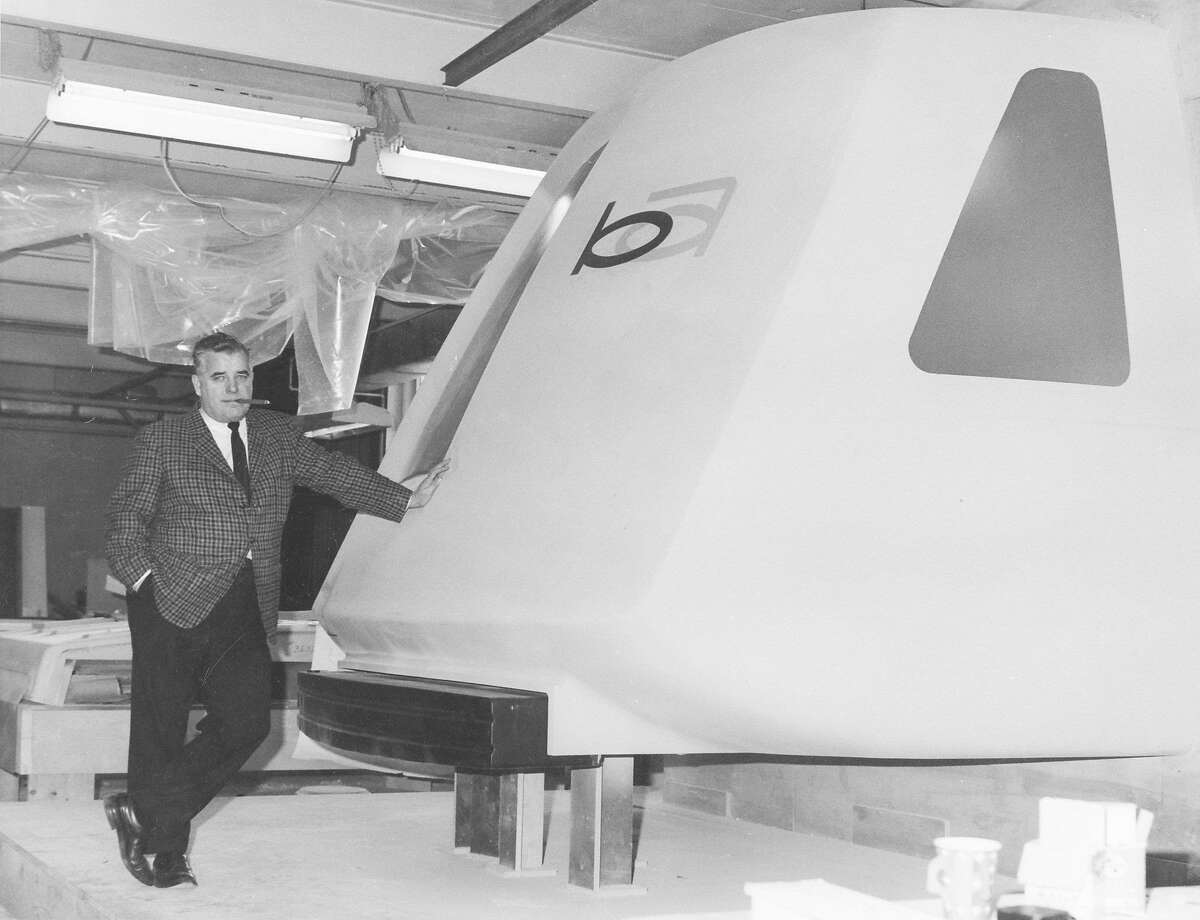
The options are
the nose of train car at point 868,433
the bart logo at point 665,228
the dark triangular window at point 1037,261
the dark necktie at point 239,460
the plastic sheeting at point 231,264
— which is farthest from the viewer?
the plastic sheeting at point 231,264

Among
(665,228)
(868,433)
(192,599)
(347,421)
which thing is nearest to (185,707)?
(192,599)

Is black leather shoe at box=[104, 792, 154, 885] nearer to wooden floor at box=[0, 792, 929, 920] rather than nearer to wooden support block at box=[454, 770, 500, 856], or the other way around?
wooden floor at box=[0, 792, 929, 920]

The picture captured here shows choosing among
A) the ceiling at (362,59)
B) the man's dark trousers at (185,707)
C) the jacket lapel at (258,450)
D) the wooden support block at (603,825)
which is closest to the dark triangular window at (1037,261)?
the ceiling at (362,59)

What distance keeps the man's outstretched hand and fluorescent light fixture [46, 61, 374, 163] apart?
5.36ft

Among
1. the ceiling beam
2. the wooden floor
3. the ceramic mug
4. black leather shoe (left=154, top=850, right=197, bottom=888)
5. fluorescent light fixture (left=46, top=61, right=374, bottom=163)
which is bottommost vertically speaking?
the wooden floor

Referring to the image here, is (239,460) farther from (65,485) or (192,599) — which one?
(65,485)

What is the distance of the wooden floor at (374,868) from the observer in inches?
143

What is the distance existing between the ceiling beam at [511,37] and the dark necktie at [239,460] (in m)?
1.62

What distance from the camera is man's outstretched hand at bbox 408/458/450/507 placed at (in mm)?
4008

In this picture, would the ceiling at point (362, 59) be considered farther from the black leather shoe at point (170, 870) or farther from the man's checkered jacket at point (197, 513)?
the black leather shoe at point (170, 870)

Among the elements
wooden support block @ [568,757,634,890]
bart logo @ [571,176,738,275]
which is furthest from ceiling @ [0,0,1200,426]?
wooden support block @ [568,757,634,890]

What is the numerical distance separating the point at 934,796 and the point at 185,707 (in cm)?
219

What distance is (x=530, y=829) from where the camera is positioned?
4.09 meters

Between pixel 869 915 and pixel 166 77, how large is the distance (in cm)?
382
